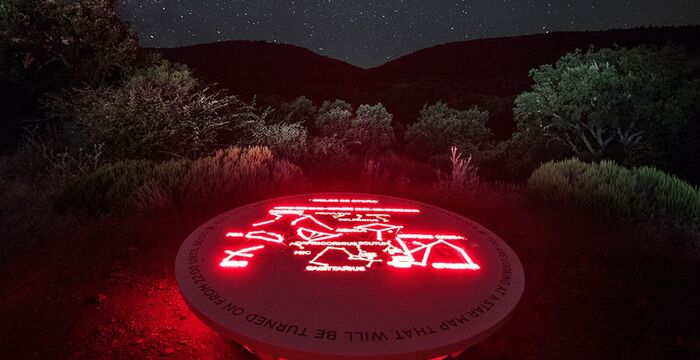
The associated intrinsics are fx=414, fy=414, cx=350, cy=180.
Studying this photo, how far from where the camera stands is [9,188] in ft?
25.9

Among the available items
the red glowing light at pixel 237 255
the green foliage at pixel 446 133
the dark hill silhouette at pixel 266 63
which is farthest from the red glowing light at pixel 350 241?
the dark hill silhouette at pixel 266 63

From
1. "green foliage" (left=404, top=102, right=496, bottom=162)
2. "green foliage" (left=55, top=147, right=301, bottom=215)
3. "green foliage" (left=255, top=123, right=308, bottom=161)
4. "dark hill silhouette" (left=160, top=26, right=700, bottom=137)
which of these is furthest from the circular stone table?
"dark hill silhouette" (left=160, top=26, right=700, bottom=137)

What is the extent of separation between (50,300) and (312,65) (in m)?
53.9

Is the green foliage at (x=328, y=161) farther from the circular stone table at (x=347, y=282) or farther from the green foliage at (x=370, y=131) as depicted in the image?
the green foliage at (x=370, y=131)

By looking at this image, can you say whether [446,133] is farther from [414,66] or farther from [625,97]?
[414,66]

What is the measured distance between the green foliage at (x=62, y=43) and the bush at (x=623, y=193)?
12.6m

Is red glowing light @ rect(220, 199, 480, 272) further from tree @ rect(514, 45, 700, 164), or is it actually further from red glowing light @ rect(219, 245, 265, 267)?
tree @ rect(514, 45, 700, 164)

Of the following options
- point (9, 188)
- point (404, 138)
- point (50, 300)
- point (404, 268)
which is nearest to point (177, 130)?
point (9, 188)

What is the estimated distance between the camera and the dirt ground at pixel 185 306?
3.32 meters

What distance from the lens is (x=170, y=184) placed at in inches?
239

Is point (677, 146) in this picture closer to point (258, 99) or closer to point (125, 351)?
point (125, 351)

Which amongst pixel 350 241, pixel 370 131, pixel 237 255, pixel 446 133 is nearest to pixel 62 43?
pixel 237 255

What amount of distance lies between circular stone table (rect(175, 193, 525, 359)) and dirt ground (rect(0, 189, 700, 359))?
0.78 m

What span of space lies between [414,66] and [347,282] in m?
60.6
